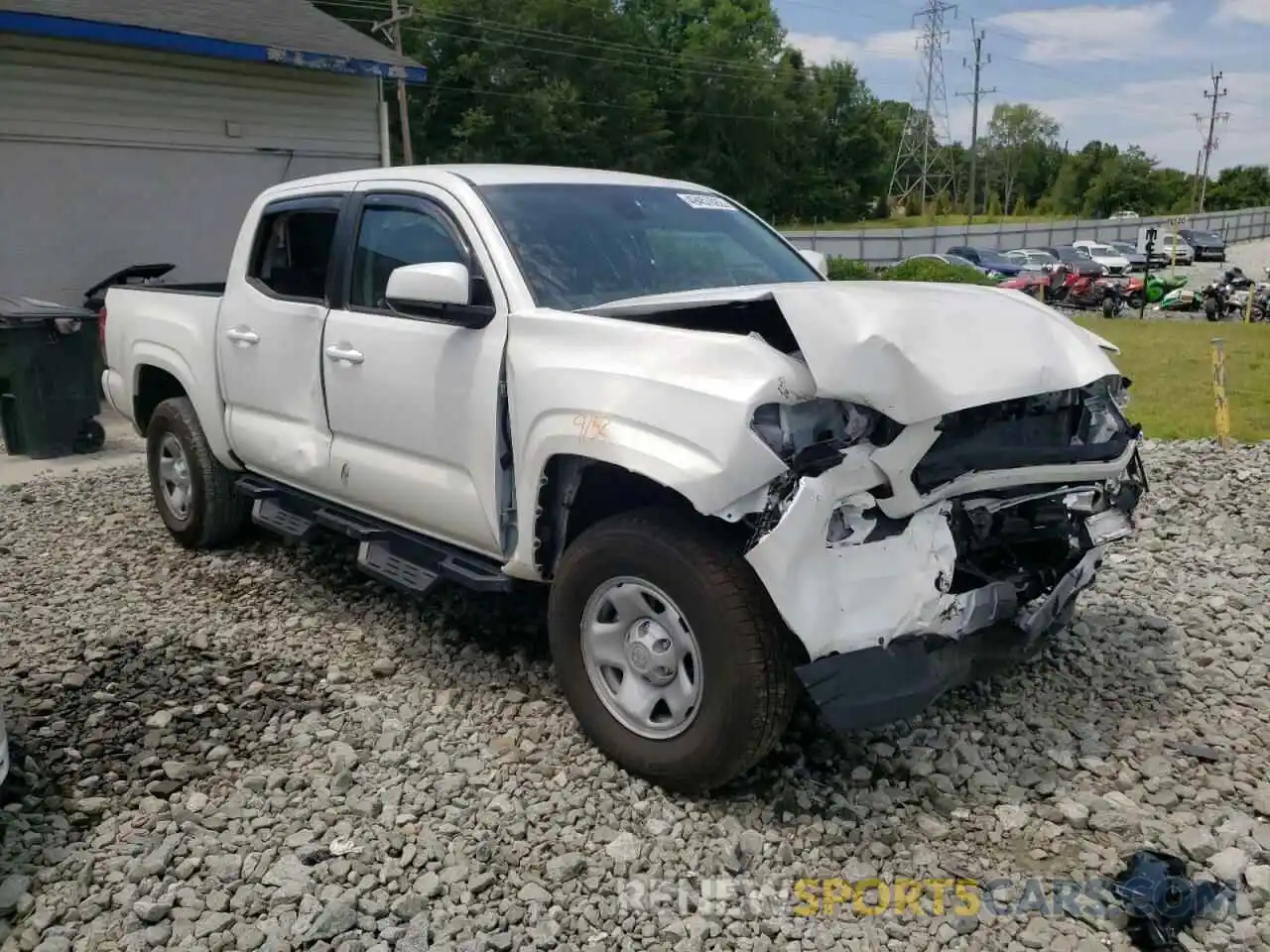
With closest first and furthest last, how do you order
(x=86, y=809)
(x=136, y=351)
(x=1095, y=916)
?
(x=1095, y=916)
(x=86, y=809)
(x=136, y=351)

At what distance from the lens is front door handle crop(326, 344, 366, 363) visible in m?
4.23

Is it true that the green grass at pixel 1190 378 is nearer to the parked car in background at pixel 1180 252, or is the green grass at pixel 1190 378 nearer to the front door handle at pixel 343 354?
the front door handle at pixel 343 354

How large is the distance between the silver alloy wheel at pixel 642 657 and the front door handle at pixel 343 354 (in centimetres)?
155

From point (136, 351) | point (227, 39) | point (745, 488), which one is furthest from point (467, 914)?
point (227, 39)

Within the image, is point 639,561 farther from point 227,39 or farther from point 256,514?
point 227,39

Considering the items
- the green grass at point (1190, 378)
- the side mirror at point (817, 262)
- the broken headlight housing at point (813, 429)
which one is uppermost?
the side mirror at point (817, 262)

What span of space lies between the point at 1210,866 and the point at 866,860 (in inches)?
37.7

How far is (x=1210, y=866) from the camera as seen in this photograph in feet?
9.74

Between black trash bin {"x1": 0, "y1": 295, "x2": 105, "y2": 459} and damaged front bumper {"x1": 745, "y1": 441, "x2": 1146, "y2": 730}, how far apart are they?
24.7ft

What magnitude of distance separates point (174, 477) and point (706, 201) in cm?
340

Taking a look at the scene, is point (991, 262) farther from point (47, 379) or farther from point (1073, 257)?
point (47, 379)

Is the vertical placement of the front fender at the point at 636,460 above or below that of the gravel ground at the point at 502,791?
above

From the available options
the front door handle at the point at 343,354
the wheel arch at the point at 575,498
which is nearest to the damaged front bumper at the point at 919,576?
the wheel arch at the point at 575,498

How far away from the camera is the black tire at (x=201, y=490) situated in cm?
558
